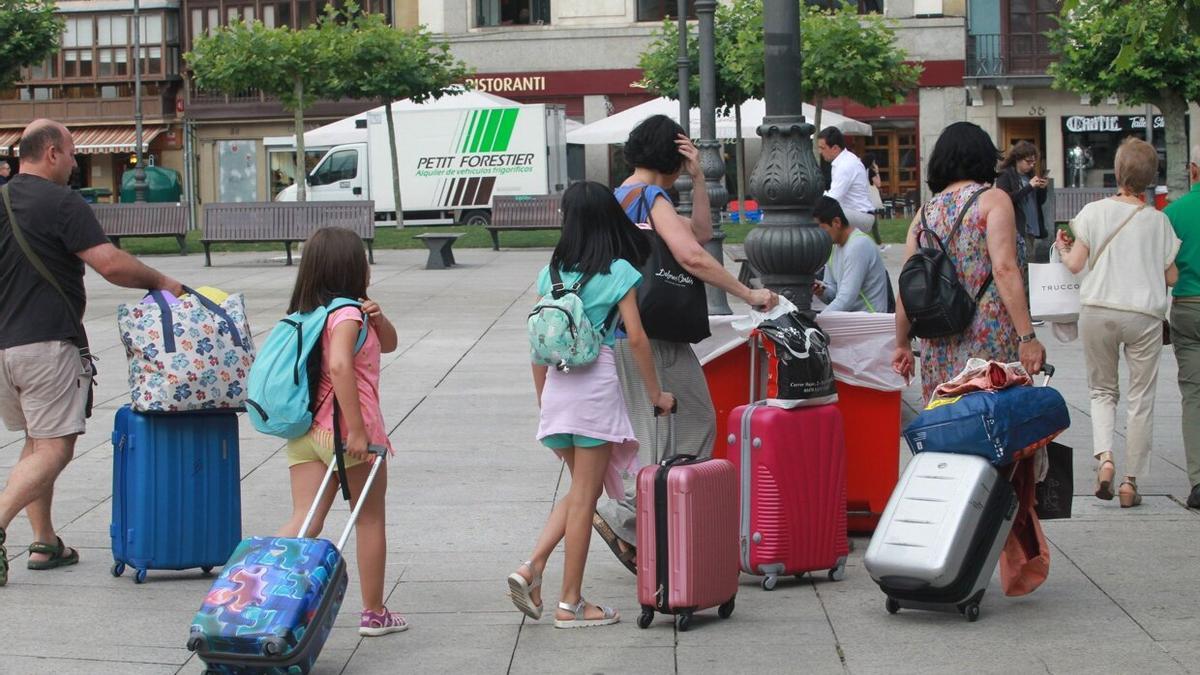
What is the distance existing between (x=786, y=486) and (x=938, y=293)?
92 centimetres

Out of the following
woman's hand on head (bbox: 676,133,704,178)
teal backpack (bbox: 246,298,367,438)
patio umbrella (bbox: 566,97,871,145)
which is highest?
patio umbrella (bbox: 566,97,871,145)

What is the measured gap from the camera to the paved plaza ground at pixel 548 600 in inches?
213

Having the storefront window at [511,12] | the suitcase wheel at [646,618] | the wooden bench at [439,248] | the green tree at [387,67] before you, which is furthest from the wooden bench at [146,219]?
the suitcase wheel at [646,618]

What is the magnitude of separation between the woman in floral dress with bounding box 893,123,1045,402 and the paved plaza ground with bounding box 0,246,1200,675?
92 cm

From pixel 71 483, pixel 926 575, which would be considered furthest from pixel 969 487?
pixel 71 483

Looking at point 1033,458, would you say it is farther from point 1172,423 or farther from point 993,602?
point 1172,423

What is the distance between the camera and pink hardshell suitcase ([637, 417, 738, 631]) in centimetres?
556

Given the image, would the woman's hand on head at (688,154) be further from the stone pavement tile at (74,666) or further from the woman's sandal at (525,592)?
the stone pavement tile at (74,666)

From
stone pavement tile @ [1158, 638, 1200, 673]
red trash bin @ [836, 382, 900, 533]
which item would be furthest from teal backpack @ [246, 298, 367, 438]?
stone pavement tile @ [1158, 638, 1200, 673]

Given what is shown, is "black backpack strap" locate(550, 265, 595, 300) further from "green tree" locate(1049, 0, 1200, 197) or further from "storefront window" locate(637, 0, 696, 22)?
"storefront window" locate(637, 0, 696, 22)

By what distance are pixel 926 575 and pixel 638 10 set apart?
41.1 metres

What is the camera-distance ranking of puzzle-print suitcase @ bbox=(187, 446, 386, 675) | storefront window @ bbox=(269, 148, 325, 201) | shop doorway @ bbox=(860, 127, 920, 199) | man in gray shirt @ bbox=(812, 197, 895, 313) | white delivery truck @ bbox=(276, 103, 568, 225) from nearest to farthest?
puzzle-print suitcase @ bbox=(187, 446, 386, 675)
man in gray shirt @ bbox=(812, 197, 895, 313)
white delivery truck @ bbox=(276, 103, 568, 225)
shop doorway @ bbox=(860, 127, 920, 199)
storefront window @ bbox=(269, 148, 325, 201)

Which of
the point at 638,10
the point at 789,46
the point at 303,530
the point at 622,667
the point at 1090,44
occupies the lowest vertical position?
the point at 622,667

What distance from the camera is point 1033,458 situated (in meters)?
5.98
